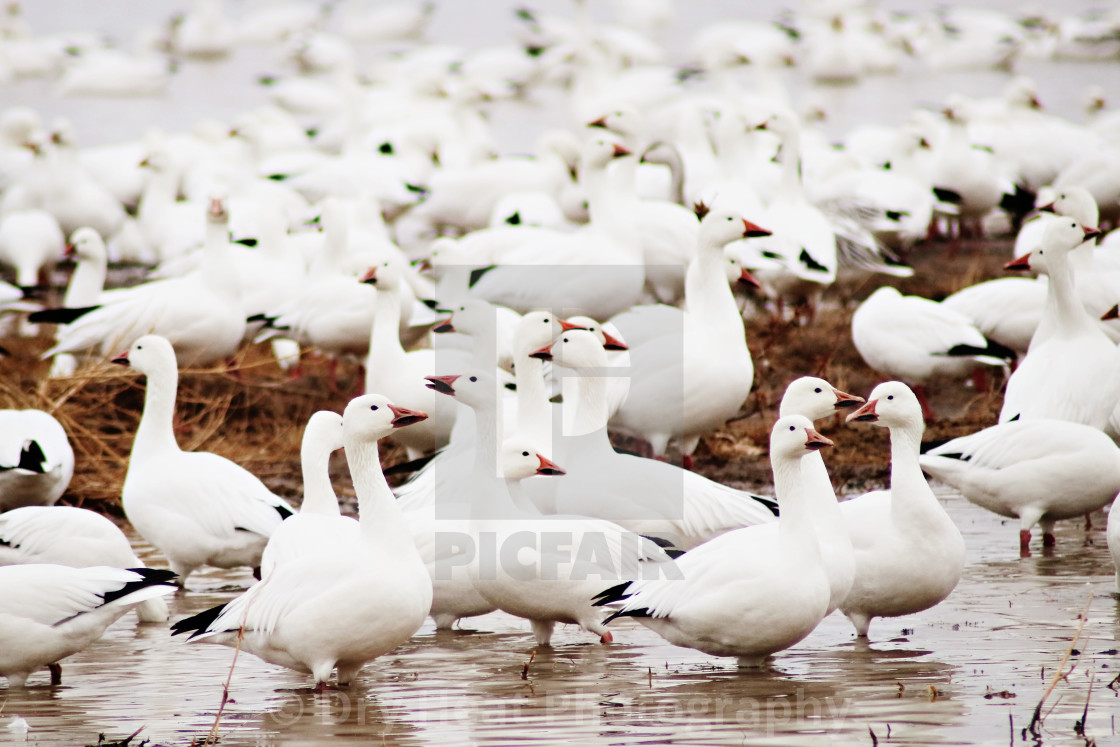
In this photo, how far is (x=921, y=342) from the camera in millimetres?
8922

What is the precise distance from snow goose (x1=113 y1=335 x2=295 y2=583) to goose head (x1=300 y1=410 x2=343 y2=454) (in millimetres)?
464

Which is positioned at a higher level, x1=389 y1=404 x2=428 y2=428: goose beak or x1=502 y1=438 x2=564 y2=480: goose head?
x1=389 y1=404 x2=428 y2=428: goose beak

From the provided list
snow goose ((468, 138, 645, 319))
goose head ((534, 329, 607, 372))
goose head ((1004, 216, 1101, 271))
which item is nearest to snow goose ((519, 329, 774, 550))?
goose head ((534, 329, 607, 372))

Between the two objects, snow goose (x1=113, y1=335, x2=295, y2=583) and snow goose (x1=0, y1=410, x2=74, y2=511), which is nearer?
snow goose (x1=113, y1=335, x2=295, y2=583)

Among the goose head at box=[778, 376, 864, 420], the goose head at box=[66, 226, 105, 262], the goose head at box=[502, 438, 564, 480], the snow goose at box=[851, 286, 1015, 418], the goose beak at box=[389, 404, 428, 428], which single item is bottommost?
the snow goose at box=[851, 286, 1015, 418]

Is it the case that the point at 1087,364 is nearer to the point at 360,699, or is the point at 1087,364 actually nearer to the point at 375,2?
the point at 360,699

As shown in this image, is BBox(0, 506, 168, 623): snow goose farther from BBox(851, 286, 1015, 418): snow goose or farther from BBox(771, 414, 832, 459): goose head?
BBox(851, 286, 1015, 418): snow goose

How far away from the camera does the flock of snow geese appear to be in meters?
5.14

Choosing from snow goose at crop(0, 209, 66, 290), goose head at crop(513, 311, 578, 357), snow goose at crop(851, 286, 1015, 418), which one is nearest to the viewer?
goose head at crop(513, 311, 578, 357)

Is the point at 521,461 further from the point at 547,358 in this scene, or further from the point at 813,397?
the point at 813,397

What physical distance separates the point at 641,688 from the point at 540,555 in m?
0.79

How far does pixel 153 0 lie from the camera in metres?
38.8

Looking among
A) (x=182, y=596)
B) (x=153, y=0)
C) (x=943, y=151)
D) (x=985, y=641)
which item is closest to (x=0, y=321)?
(x=182, y=596)

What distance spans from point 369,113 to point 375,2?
2145cm
